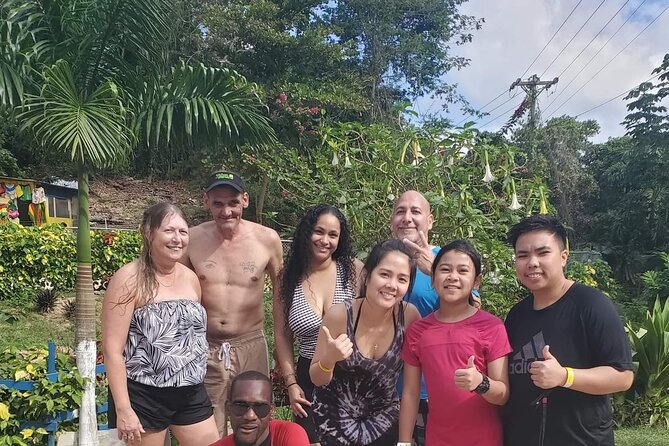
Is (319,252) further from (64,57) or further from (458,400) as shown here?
(64,57)

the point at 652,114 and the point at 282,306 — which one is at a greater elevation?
the point at 652,114

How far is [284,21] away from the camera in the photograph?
18.0 meters

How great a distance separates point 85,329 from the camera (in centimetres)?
496

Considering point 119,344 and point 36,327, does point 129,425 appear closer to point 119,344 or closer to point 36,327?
point 119,344

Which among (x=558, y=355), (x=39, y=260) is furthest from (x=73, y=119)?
(x=39, y=260)

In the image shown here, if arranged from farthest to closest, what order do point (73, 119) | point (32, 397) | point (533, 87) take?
1. point (533, 87)
2. point (73, 119)
3. point (32, 397)

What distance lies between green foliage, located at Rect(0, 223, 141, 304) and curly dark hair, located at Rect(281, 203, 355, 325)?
340 inches

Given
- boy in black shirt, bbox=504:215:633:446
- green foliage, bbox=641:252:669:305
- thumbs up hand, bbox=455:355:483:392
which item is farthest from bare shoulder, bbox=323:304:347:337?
green foliage, bbox=641:252:669:305

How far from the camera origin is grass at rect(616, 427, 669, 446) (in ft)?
16.0

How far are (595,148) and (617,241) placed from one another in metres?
8.05

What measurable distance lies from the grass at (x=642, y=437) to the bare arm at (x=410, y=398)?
3.45 metres

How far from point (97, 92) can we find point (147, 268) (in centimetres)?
267

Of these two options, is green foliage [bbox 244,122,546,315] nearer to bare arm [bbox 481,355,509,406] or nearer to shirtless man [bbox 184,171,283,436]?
shirtless man [bbox 184,171,283,436]

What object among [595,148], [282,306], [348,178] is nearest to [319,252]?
[282,306]
